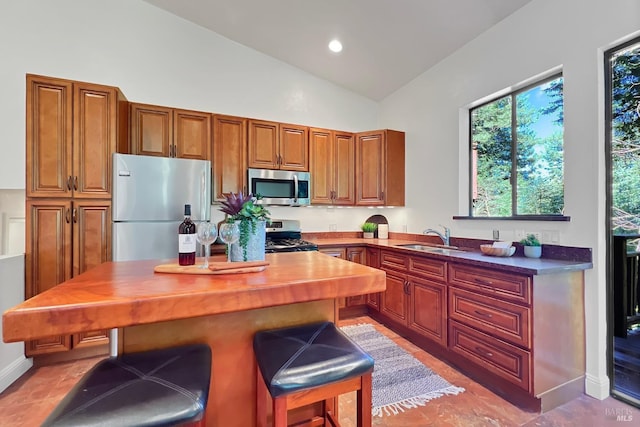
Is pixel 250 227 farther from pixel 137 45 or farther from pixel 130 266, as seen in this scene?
pixel 137 45

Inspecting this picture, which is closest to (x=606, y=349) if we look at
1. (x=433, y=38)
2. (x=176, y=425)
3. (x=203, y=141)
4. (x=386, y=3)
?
(x=176, y=425)

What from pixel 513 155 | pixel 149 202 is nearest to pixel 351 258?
pixel 513 155

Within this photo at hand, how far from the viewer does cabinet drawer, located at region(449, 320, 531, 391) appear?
6.03 feet

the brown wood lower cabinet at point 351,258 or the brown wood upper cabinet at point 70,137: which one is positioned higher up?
the brown wood upper cabinet at point 70,137

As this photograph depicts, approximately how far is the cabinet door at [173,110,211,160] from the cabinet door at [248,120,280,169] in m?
0.48

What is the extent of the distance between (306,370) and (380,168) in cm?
312

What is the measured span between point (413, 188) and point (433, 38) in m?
1.68

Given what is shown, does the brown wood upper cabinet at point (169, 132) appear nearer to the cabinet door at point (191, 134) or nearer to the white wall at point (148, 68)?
the cabinet door at point (191, 134)

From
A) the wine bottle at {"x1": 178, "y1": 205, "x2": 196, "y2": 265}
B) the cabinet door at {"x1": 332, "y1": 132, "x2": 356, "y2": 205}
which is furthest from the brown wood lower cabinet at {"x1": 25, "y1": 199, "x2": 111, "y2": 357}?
the cabinet door at {"x1": 332, "y1": 132, "x2": 356, "y2": 205}

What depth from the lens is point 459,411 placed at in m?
→ 1.85

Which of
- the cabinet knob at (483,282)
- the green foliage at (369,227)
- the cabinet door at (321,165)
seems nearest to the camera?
the cabinet knob at (483,282)

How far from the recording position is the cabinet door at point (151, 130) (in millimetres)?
2904

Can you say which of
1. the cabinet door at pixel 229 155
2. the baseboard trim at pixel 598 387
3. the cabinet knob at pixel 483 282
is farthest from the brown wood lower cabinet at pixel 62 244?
the baseboard trim at pixel 598 387

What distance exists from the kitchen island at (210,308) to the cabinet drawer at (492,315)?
1.26 metres
